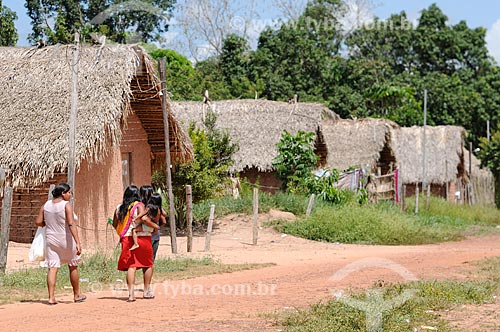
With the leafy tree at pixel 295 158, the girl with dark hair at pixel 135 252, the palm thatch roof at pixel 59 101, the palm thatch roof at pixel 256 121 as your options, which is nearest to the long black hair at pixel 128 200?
the girl with dark hair at pixel 135 252

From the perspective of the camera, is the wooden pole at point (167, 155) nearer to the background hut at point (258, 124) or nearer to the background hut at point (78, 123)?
the background hut at point (78, 123)

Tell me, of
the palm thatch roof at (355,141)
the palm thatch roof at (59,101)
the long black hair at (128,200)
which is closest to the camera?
the long black hair at (128,200)

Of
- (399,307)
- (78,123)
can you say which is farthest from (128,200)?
(78,123)

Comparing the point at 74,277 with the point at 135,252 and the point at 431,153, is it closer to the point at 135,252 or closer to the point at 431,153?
the point at 135,252

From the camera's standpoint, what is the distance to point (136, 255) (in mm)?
10148

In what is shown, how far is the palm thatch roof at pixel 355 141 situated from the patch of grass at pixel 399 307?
20.2 m

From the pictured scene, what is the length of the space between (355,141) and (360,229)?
40.7 feet

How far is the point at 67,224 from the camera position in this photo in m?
9.81

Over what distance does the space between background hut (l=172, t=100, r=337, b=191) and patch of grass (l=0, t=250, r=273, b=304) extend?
13.5 m

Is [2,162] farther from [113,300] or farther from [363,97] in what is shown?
[363,97]

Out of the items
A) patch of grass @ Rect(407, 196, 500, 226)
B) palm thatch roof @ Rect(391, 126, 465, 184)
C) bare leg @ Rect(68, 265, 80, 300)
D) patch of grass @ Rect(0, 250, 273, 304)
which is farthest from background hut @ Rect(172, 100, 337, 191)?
bare leg @ Rect(68, 265, 80, 300)

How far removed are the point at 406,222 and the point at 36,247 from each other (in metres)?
13.4

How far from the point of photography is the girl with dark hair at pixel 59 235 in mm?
9797

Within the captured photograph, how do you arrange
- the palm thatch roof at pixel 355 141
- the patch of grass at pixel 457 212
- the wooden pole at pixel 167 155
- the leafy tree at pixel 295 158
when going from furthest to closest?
1. the palm thatch roof at pixel 355 141
2. the patch of grass at pixel 457 212
3. the leafy tree at pixel 295 158
4. the wooden pole at pixel 167 155
